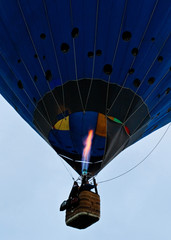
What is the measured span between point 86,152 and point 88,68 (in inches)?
80.7

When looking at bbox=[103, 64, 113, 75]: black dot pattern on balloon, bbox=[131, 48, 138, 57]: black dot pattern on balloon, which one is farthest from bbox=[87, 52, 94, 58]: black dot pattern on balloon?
bbox=[131, 48, 138, 57]: black dot pattern on balloon

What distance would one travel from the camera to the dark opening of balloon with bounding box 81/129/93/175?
8388mm

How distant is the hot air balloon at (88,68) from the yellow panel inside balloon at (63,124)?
25mm

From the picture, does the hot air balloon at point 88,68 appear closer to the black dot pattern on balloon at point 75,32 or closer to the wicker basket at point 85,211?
the black dot pattern on balloon at point 75,32

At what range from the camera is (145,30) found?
750cm

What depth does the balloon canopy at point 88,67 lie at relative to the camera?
7.31 metres

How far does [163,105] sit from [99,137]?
6.23 ft

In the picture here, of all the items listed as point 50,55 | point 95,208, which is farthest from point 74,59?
point 95,208

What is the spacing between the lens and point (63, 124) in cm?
833

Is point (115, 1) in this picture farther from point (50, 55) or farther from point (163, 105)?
point (163, 105)

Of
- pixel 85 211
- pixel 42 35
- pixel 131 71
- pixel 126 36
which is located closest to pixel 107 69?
pixel 131 71

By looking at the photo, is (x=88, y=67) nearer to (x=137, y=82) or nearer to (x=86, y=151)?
(x=137, y=82)

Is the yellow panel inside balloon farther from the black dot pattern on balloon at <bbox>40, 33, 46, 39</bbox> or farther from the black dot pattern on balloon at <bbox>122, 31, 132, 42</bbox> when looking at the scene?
the black dot pattern on balloon at <bbox>122, 31, 132, 42</bbox>

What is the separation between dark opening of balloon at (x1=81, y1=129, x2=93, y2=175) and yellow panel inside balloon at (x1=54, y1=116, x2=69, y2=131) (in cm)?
55
